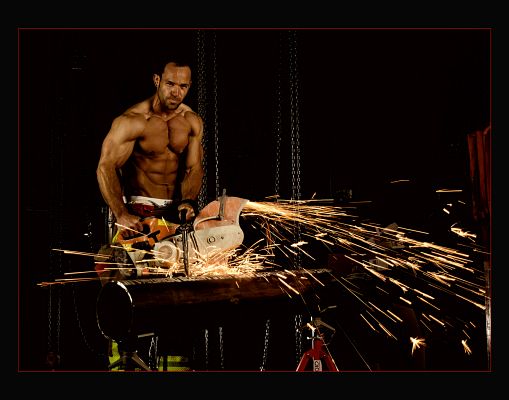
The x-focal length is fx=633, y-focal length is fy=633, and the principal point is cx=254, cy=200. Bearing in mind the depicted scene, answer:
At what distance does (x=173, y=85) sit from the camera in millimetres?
4973

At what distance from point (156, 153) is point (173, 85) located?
0.56 meters

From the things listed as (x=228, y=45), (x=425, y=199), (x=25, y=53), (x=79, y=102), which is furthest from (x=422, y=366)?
(x=25, y=53)

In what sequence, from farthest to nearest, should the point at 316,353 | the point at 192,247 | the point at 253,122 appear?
1. the point at 253,122
2. the point at 192,247
3. the point at 316,353

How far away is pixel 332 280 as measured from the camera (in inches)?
170

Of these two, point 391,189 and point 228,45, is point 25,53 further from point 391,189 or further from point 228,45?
point 391,189

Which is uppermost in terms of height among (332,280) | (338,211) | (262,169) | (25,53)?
(25,53)

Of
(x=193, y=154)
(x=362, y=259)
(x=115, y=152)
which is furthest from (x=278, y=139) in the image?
(x=115, y=152)

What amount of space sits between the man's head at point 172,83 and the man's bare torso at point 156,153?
10 centimetres

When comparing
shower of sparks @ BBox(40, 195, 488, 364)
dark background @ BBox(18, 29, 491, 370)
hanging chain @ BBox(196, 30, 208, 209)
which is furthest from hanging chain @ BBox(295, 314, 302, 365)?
hanging chain @ BBox(196, 30, 208, 209)

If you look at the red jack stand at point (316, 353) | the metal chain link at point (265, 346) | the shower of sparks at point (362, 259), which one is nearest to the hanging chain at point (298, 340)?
the metal chain link at point (265, 346)

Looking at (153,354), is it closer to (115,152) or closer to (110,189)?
(110,189)

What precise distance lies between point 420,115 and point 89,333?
10.5ft

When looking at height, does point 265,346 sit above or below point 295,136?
below

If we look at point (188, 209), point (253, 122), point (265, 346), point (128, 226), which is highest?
point (253, 122)
